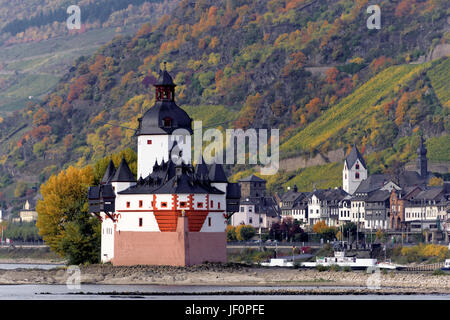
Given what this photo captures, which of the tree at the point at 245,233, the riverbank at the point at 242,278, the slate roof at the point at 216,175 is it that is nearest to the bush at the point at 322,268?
the riverbank at the point at 242,278

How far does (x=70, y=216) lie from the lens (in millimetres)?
137625

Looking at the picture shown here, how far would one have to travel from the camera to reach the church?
123 metres

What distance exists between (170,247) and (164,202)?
12.5ft

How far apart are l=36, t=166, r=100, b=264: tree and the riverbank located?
789 centimetres

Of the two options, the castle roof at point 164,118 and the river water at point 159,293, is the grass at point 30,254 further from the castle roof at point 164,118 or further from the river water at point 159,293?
the river water at point 159,293

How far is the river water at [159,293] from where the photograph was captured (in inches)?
4107

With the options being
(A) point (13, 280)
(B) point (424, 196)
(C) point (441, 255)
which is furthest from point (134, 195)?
(B) point (424, 196)

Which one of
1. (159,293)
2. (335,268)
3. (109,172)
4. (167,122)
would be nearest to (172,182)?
(167,122)

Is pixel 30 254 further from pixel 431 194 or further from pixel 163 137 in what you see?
pixel 163 137

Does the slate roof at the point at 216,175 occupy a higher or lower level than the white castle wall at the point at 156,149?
lower

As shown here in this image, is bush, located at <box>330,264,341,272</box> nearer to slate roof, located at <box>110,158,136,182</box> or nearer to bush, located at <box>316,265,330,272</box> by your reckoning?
bush, located at <box>316,265,330,272</box>

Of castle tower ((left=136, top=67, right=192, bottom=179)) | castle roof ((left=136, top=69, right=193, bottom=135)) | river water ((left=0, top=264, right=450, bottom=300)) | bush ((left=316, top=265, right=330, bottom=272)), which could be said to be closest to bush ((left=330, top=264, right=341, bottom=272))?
bush ((left=316, top=265, right=330, bottom=272))

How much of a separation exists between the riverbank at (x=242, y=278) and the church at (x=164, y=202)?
1.81 m

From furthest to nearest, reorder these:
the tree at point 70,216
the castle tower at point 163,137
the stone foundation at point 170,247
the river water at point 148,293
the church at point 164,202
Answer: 1. the tree at point 70,216
2. the castle tower at point 163,137
3. the stone foundation at point 170,247
4. the church at point 164,202
5. the river water at point 148,293
